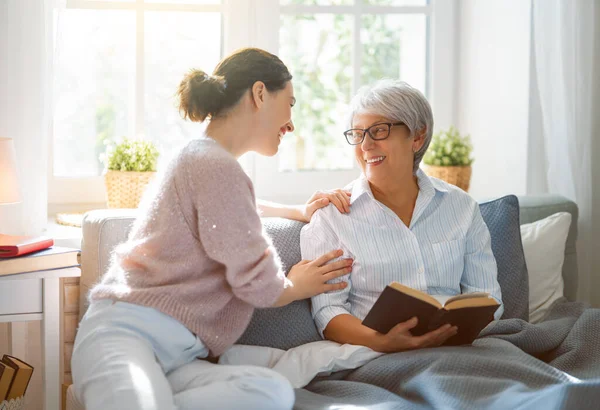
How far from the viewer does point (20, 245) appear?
2.32 m

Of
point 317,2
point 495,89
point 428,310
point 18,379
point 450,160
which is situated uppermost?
point 317,2

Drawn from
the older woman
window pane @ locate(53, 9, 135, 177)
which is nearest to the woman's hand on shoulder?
the older woman

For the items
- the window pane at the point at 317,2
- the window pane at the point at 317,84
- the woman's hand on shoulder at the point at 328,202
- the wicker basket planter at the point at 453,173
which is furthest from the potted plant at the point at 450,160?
the woman's hand on shoulder at the point at 328,202

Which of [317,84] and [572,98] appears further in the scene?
[317,84]

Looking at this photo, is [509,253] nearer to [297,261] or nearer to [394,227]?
[394,227]

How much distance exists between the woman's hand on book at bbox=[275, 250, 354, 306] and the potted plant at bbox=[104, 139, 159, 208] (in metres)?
0.85

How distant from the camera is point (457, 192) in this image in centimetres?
241

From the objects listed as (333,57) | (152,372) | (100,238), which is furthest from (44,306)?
(333,57)

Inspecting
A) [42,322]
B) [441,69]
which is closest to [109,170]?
[42,322]

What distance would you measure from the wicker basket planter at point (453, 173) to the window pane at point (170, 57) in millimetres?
931

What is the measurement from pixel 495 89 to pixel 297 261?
139 centimetres

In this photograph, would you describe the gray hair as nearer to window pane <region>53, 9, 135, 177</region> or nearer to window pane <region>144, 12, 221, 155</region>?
window pane <region>144, 12, 221, 155</region>

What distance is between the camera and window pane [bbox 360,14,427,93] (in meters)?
3.43

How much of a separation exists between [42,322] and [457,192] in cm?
120
